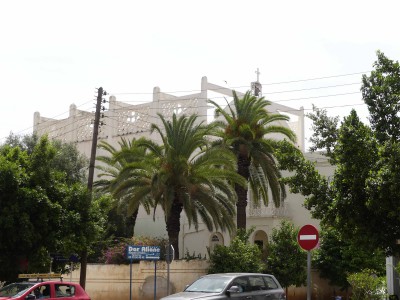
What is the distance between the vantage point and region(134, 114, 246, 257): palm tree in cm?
2986

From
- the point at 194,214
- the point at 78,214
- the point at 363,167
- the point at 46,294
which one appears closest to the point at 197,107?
the point at 194,214

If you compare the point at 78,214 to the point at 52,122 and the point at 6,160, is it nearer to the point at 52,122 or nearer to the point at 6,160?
the point at 6,160

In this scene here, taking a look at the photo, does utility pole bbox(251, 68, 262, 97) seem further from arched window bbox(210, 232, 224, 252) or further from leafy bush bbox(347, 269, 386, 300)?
leafy bush bbox(347, 269, 386, 300)

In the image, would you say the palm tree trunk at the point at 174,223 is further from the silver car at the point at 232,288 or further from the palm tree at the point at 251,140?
the silver car at the point at 232,288

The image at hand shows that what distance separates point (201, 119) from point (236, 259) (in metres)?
15.0

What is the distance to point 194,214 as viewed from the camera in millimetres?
30719

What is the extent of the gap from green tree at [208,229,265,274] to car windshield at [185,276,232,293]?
13.4 meters

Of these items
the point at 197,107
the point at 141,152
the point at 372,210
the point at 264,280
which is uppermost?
the point at 197,107

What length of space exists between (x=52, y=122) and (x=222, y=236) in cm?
1991

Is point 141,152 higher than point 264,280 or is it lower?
higher

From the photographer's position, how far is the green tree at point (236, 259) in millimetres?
28219

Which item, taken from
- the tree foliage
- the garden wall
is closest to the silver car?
the tree foliage

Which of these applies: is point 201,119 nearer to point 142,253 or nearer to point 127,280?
point 127,280

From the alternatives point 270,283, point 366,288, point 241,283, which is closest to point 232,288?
point 241,283
